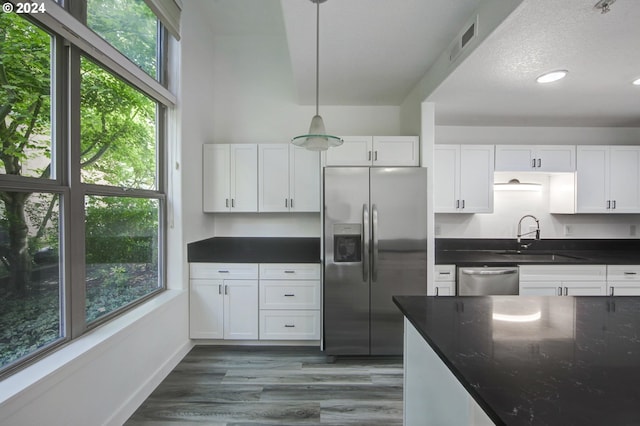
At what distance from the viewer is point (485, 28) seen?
1619mm

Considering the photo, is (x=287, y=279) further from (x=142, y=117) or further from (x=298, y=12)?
(x=298, y=12)

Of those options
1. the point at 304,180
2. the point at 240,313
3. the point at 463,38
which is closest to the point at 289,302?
the point at 240,313

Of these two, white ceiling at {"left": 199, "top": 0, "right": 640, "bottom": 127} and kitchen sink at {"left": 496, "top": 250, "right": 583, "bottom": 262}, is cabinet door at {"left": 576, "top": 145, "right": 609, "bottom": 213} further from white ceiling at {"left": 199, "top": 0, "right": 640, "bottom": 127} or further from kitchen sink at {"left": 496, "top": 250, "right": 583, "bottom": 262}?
kitchen sink at {"left": 496, "top": 250, "right": 583, "bottom": 262}

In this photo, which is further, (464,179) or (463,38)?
(464,179)

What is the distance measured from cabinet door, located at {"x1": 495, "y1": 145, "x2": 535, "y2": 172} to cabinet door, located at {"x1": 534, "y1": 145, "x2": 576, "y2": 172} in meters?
0.09

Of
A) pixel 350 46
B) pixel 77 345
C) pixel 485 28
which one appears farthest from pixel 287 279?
pixel 485 28

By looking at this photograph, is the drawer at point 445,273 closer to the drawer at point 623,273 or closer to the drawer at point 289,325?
the drawer at point 289,325

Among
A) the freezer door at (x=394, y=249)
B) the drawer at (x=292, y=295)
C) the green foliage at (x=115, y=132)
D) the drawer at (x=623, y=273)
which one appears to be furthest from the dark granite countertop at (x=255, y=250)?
the drawer at (x=623, y=273)

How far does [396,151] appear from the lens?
2.81m

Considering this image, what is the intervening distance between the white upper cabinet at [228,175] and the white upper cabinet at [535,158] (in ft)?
9.13

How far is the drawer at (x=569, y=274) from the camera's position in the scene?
9.04ft

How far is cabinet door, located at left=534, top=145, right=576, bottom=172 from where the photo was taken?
3.11m

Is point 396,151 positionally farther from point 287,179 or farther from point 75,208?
point 75,208

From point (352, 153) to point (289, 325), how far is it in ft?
6.12
